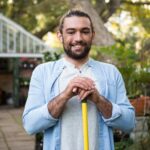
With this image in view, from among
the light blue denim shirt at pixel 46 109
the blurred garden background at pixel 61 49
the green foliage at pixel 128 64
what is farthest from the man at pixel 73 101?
the green foliage at pixel 128 64

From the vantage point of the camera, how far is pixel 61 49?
7.93 metres

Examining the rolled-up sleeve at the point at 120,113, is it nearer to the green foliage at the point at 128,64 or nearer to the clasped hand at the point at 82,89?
the clasped hand at the point at 82,89

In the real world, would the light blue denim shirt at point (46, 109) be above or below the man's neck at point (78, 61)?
below

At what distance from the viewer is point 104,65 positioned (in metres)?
2.25

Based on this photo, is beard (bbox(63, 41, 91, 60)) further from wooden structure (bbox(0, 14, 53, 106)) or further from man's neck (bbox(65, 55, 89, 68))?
wooden structure (bbox(0, 14, 53, 106))

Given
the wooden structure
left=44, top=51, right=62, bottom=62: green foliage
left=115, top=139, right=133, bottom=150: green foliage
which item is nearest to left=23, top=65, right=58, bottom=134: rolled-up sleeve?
left=115, top=139, right=133, bottom=150: green foliage

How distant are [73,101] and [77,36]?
1.05ft

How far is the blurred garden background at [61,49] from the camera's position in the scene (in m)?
6.15

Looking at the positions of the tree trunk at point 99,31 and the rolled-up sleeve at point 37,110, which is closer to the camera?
the rolled-up sleeve at point 37,110

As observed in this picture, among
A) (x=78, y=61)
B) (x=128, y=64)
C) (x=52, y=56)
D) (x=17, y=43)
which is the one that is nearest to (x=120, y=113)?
(x=78, y=61)

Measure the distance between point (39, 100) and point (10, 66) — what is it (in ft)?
61.9

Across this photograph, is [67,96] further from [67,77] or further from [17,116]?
[17,116]

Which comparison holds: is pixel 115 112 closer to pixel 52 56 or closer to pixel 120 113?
pixel 120 113

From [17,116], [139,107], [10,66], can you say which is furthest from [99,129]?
[10,66]
